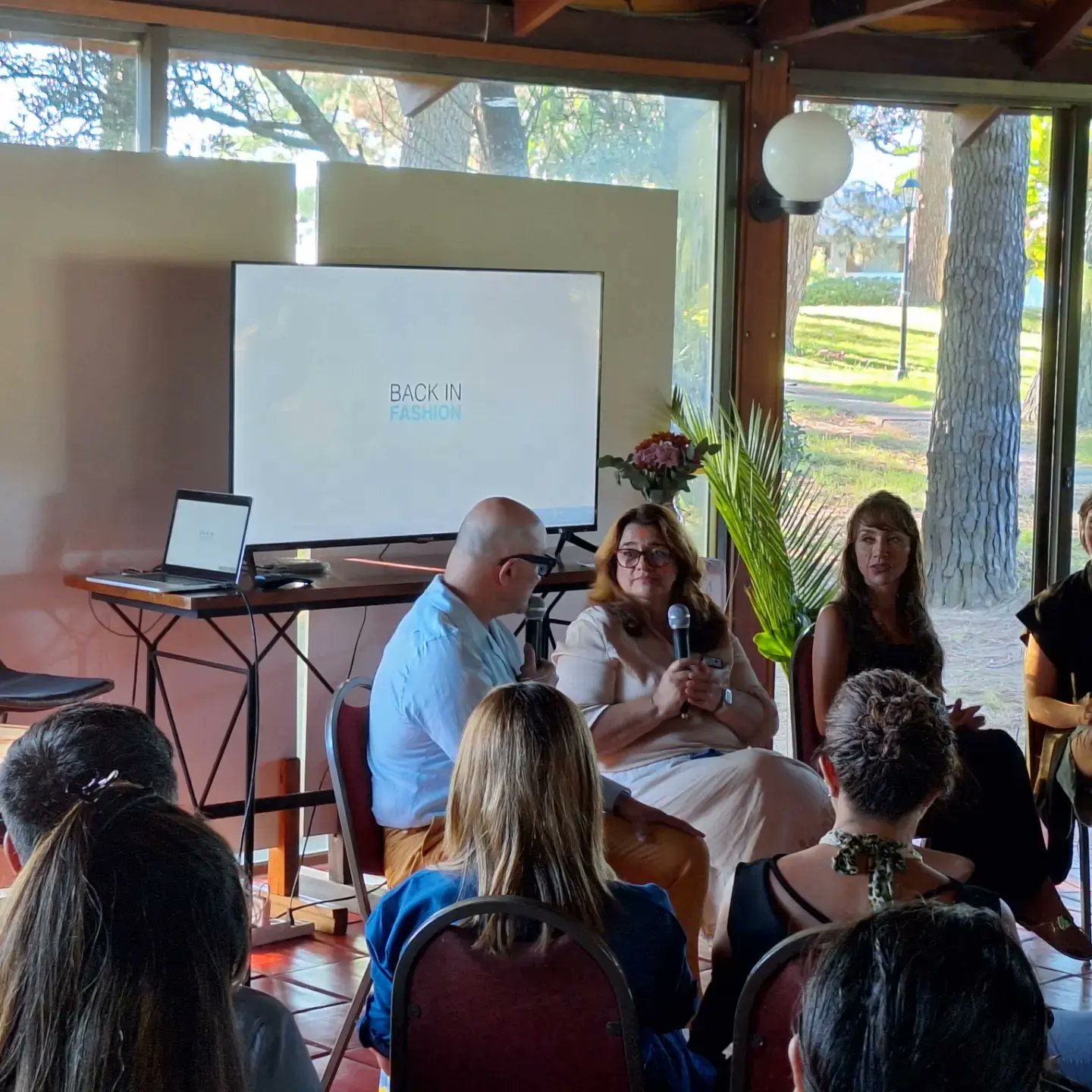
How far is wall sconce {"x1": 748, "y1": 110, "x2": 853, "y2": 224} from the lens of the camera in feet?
16.2

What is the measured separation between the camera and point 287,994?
3611 millimetres

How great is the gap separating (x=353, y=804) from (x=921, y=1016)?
6.78 feet

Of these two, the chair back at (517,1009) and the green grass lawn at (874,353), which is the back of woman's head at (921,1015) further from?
the green grass lawn at (874,353)

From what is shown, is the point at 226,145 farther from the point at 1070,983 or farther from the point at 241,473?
the point at 1070,983

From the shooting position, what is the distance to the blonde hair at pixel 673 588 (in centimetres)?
374

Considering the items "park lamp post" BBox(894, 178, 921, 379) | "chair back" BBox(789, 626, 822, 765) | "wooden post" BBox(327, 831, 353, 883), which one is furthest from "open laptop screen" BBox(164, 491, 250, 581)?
"park lamp post" BBox(894, 178, 921, 379)

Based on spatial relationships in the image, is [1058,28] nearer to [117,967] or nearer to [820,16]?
[820,16]

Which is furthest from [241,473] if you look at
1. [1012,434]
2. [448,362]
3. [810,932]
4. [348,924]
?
[1012,434]

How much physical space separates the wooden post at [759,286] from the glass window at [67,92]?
220cm

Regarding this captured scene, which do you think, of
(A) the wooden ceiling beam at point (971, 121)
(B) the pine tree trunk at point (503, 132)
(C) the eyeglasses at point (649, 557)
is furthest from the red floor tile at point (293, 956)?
(A) the wooden ceiling beam at point (971, 121)

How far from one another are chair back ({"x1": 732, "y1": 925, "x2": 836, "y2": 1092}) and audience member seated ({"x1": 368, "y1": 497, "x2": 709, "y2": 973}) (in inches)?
39.7

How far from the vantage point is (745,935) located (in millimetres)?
2113

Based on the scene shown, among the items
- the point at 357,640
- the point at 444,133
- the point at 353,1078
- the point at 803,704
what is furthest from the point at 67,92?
the point at 353,1078

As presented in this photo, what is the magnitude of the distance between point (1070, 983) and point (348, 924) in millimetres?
1908
